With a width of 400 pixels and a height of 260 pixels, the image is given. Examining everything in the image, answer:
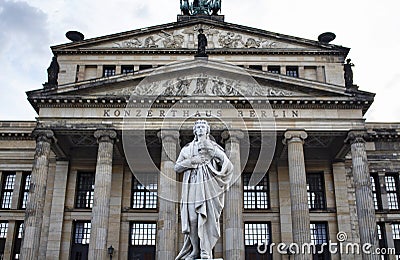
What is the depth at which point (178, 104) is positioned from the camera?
3444 centimetres

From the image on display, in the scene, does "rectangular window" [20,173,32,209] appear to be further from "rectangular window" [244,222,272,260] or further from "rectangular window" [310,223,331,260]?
"rectangular window" [310,223,331,260]

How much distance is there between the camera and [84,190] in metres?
40.2

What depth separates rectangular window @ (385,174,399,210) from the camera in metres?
41.0

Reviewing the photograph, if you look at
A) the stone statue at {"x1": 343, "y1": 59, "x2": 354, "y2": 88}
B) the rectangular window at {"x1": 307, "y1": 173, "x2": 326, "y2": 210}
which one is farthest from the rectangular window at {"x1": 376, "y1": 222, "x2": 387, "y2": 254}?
the stone statue at {"x1": 343, "y1": 59, "x2": 354, "y2": 88}

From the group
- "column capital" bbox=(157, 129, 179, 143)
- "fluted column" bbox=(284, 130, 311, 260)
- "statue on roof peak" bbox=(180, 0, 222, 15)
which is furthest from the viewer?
"statue on roof peak" bbox=(180, 0, 222, 15)

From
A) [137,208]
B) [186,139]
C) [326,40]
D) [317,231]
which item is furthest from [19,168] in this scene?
[326,40]

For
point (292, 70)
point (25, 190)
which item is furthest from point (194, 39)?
point (25, 190)

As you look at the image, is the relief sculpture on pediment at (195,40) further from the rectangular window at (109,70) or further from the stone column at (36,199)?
the stone column at (36,199)

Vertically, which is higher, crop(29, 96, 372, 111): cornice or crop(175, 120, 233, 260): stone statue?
crop(29, 96, 372, 111): cornice

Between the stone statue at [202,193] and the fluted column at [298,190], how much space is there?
23.9 m

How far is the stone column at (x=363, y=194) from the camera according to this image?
32.6m

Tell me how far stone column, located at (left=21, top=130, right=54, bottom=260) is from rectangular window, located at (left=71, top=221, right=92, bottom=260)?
18.2 feet

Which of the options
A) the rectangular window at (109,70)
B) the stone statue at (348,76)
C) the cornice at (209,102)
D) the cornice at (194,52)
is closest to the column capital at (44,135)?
the cornice at (209,102)

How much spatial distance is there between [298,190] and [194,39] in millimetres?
17526
